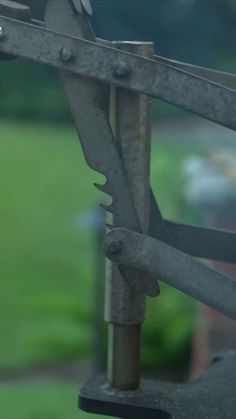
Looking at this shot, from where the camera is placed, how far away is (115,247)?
158 centimetres

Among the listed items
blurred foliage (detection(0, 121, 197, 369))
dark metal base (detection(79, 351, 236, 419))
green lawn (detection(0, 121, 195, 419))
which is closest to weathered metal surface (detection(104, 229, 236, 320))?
dark metal base (detection(79, 351, 236, 419))

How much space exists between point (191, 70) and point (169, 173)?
667cm

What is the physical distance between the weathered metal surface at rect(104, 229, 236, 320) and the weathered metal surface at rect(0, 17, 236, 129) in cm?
17

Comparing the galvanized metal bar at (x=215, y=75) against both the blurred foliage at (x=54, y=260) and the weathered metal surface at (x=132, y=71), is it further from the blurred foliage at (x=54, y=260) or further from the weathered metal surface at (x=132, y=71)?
the blurred foliage at (x=54, y=260)

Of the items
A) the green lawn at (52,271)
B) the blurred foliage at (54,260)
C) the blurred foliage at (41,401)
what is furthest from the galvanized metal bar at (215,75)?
the blurred foliage at (54,260)

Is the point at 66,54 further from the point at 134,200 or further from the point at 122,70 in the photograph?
the point at 134,200

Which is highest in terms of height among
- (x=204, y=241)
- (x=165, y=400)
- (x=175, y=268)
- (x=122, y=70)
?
(x=122, y=70)

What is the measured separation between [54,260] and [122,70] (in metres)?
6.80

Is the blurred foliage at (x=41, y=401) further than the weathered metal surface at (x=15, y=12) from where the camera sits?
Yes

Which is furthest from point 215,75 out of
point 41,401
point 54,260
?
point 54,260

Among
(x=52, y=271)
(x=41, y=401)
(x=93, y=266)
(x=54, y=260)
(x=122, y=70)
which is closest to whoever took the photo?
(x=122, y=70)

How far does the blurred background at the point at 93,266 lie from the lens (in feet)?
17.6

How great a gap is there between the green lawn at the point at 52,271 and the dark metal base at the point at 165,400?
11.7 ft

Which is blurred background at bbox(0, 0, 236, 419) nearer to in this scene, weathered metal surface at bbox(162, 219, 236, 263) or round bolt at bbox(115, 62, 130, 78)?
weathered metal surface at bbox(162, 219, 236, 263)
